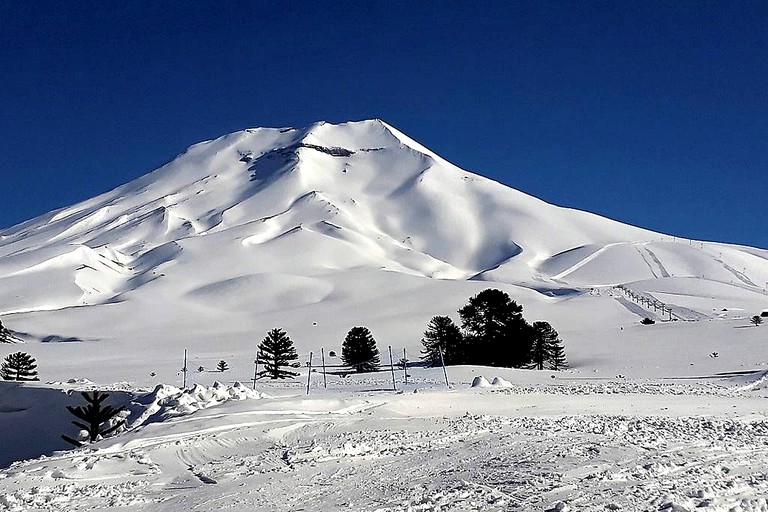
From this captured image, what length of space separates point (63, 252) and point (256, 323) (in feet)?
252

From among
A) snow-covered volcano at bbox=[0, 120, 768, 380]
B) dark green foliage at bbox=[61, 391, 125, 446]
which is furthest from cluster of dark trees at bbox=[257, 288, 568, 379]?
dark green foliage at bbox=[61, 391, 125, 446]

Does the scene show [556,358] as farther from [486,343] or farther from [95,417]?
[95,417]

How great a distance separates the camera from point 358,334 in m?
41.4

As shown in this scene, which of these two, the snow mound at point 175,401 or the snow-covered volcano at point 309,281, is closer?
the snow mound at point 175,401

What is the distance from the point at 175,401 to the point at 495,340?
27106 millimetres

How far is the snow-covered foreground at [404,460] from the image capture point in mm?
8648

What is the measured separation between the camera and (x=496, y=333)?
42281mm

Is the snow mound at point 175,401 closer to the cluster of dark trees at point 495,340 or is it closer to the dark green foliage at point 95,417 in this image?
the dark green foliage at point 95,417

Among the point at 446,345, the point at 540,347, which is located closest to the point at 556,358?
the point at 540,347

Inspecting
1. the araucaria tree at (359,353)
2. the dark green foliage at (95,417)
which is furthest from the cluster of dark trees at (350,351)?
the dark green foliage at (95,417)

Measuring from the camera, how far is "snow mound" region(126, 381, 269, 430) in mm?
15945

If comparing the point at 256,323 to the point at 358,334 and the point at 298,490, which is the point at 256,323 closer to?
the point at 358,334

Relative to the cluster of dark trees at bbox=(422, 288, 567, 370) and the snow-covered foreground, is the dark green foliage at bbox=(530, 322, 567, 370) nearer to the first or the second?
the cluster of dark trees at bbox=(422, 288, 567, 370)

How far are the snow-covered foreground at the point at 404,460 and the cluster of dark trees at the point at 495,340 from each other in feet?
78.0
